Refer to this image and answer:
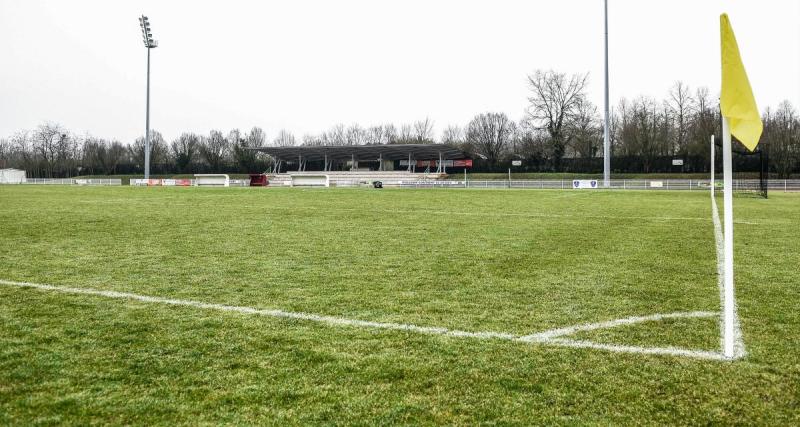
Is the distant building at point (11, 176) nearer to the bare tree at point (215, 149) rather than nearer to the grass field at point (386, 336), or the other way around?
the bare tree at point (215, 149)

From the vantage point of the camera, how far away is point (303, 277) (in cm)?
652

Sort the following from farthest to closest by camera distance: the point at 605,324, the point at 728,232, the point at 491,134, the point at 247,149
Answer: the point at 491,134 → the point at 247,149 → the point at 605,324 → the point at 728,232

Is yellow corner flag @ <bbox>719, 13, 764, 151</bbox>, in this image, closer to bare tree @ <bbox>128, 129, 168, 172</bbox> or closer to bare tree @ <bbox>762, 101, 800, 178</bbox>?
Result: bare tree @ <bbox>762, 101, 800, 178</bbox>

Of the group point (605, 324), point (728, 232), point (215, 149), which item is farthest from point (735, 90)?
point (215, 149)

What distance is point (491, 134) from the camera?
96625 mm

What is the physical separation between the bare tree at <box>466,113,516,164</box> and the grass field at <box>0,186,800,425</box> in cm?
8735

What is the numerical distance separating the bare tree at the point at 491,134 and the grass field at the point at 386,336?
87.4 metres

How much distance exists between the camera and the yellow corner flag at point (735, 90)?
11.7 feet

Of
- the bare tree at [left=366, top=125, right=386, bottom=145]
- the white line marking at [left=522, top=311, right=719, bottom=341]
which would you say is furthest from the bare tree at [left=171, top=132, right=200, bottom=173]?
the white line marking at [left=522, top=311, right=719, bottom=341]

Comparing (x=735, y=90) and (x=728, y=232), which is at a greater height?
(x=735, y=90)

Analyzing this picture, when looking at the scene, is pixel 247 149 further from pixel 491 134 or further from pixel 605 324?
pixel 605 324

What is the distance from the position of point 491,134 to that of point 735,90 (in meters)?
94.9

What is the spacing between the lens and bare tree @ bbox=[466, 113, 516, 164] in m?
95.6

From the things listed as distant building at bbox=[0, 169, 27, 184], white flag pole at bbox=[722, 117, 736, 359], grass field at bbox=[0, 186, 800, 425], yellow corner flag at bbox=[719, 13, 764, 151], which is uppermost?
distant building at bbox=[0, 169, 27, 184]
